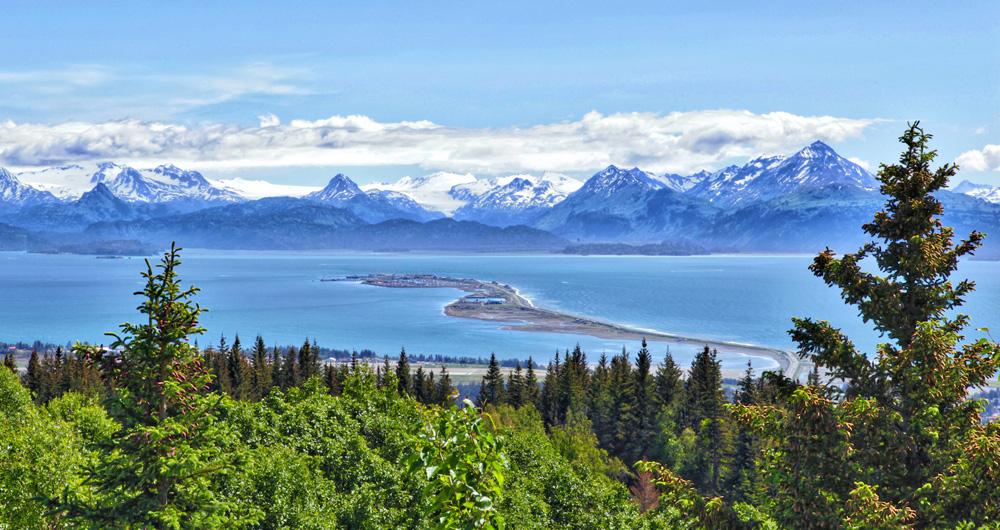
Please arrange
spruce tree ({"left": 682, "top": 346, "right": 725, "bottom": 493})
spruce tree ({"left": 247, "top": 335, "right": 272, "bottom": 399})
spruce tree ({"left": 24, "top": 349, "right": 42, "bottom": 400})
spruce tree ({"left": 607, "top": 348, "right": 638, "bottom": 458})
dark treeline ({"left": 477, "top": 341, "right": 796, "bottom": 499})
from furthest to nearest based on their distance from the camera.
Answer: spruce tree ({"left": 247, "top": 335, "right": 272, "bottom": 399}), spruce tree ({"left": 24, "top": 349, "right": 42, "bottom": 400}), spruce tree ({"left": 607, "top": 348, "right": 638, "bottom": 458}), spruce tree ({"left": 682, "top": 346, "right": 725, "bottom": 493}), dark treeline ({"left": 477, "top": 341, "right": 796, "bottom": 499})

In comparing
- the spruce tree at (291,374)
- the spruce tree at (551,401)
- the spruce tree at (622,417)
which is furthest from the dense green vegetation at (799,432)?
the spruce tree at (291,374)

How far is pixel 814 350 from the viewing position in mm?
17422

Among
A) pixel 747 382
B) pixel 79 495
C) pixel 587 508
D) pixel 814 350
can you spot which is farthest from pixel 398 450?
pixel 747 382

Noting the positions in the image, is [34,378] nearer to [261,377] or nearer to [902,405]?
[261,377]

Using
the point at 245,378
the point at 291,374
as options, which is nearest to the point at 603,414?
the point at 291,374

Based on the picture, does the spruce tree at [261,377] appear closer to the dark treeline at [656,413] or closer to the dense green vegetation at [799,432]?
the dark treeline at [656,413]

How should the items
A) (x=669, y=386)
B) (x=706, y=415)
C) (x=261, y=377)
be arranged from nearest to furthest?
(x=706, y=415) < (x=669, y=386) < (x=261, y=377)

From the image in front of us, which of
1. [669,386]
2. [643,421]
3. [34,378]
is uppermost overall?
[669,386]

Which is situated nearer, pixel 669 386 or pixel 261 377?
pixel 669 386

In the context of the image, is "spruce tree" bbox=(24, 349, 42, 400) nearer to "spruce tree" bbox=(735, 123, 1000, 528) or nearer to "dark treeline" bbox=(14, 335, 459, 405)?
"dark treeline" bbox=(14, 335, 459, 405)

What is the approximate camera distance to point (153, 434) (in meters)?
19.2

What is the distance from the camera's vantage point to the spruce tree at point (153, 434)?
19594 mm

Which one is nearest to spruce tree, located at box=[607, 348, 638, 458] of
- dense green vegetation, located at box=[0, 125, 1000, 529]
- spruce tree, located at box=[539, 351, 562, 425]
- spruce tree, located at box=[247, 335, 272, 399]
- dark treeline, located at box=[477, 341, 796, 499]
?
dark treeline, located at box=[477, 341, 796, 499]

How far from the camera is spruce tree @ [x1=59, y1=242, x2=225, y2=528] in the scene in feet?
64.3
